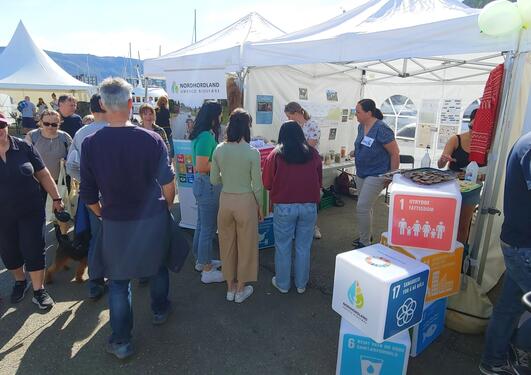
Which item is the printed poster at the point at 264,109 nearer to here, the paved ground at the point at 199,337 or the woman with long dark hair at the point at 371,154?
the woman with long dark hair at the point at 371,154

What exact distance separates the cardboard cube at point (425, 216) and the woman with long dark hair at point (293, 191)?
2.48ft

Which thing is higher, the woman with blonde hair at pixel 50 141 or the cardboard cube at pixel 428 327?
the woman with blonde hair at pixel 50 141

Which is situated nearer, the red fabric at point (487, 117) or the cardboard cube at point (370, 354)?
the cardboard cube at point (370, 354)

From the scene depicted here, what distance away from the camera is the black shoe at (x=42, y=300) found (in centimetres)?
277

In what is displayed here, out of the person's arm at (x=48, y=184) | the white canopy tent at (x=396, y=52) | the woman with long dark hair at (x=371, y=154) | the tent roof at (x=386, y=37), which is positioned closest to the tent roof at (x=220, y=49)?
the white canopy tent at (x=396, y=52)

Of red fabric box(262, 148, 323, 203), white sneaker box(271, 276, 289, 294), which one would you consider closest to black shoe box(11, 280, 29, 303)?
white sneaker box(271, 276, 289, 294)

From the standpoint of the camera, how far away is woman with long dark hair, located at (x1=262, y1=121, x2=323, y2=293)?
272 centimetres

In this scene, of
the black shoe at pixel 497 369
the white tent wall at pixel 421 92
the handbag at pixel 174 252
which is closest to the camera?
the black shoe at pixel 497 369

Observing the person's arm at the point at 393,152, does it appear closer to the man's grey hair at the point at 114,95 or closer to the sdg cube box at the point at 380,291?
the sdg cube box at the point at 380,291

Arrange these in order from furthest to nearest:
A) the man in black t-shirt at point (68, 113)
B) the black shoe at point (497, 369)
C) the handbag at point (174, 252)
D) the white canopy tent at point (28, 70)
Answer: the white canopy tent at point (28, 70), the man in black t-shirt at point (68, 113), the handbag at point (174, 252), the black shoe at point (497, 369)

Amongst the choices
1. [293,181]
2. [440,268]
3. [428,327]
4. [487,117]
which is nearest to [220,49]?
[293,181]

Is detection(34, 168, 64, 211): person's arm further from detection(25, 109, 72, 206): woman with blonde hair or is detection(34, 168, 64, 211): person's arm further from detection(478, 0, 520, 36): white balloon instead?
detection(478, 0, 520, 36): white balloon

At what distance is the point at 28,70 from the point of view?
41.7 feet

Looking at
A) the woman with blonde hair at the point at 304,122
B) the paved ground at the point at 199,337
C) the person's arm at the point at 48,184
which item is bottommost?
the paved ground at the point at 199,337
